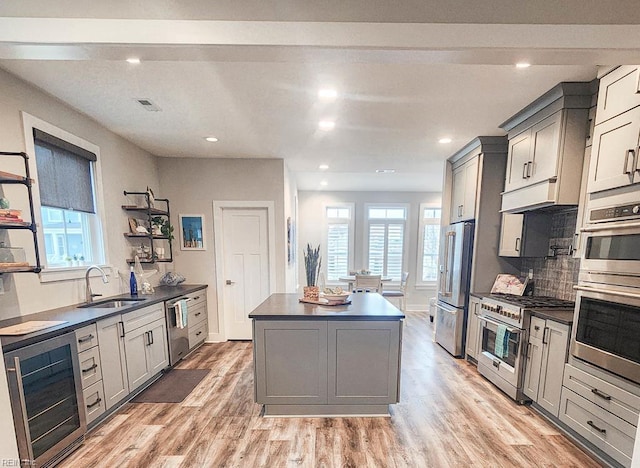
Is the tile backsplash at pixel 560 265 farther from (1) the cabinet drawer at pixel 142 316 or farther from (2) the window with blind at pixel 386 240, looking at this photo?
(1) the cabinet drawer at pixel 142 316

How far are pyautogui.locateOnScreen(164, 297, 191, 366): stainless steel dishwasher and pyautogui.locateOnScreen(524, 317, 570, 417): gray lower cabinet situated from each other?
145 inches

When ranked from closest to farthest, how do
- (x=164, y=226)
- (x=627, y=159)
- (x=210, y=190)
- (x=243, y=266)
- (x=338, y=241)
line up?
(x=627, y=159) < (x=164, y=226) < (x=210, y=190) < (x=243, y=266) < (x=338, y=241)

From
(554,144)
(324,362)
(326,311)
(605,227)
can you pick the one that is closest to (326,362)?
(324,362)

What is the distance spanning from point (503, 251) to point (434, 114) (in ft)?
5.76

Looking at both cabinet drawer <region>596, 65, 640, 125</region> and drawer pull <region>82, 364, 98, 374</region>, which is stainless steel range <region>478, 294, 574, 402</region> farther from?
drawer pull <region>82, 364, 98, 374</region>

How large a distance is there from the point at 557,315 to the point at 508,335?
466 mm

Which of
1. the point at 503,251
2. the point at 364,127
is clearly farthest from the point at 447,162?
the point at 364,127

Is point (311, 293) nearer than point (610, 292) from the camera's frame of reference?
No

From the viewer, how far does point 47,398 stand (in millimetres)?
1734

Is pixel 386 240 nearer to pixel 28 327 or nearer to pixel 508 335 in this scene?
pixel 508 335

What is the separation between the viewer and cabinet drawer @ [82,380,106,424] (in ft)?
6.62

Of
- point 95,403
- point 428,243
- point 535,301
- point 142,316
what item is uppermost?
point 428,243

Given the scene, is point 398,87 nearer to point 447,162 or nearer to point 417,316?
point 447,162

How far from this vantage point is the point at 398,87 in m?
2.05
